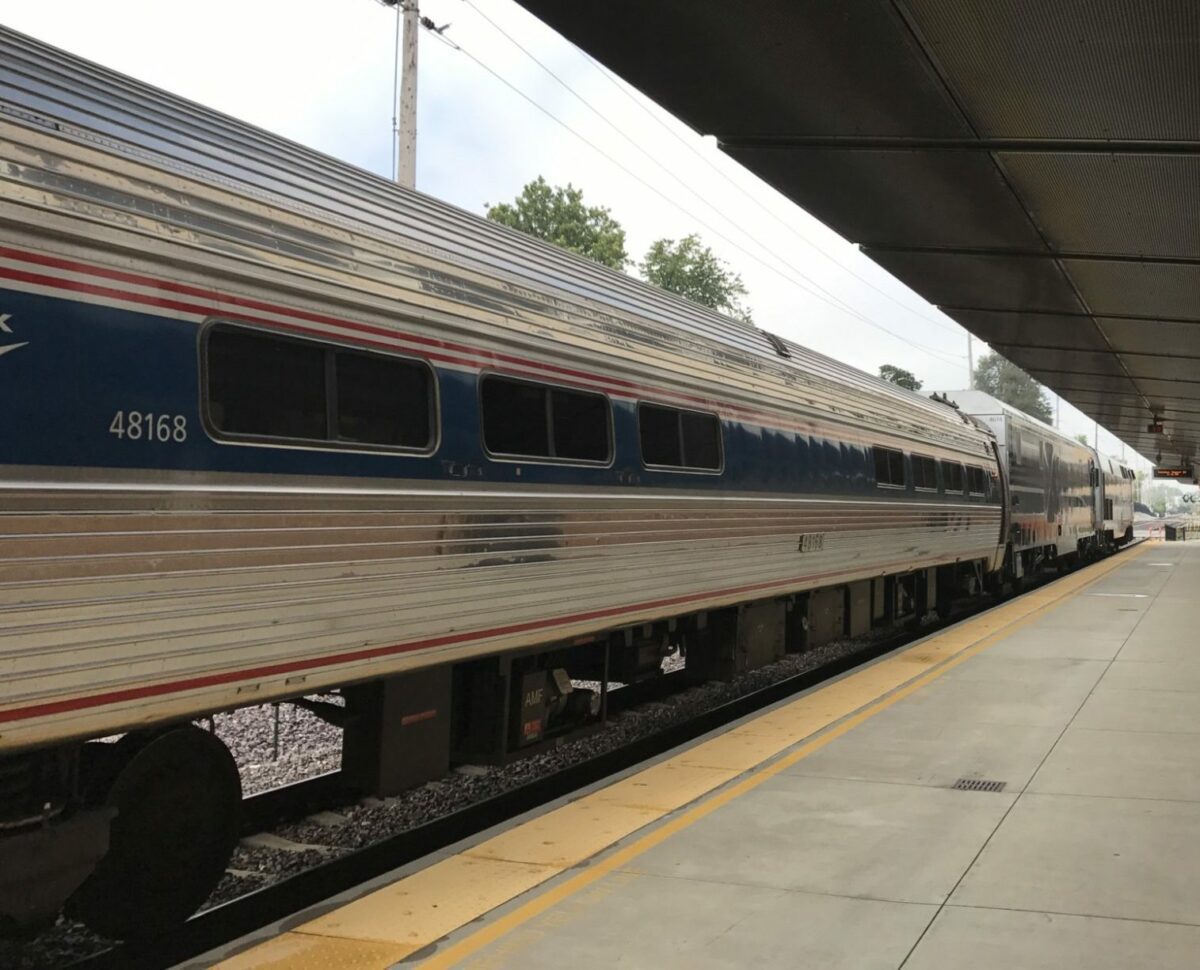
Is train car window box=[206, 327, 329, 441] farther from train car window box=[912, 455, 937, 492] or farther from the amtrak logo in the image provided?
train car window box=[912, 455, 937, 492]

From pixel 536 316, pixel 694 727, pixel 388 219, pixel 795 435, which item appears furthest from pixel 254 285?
pixel 795 435

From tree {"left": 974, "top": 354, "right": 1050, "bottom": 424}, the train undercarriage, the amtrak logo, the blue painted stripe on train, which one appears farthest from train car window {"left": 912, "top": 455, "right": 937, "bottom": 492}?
tree {"left": 974, "top": 354, "right": 1050, "bottom": 424}

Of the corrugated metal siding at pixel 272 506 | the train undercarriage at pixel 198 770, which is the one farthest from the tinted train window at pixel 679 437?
the train undercarriage at pixel 198 770

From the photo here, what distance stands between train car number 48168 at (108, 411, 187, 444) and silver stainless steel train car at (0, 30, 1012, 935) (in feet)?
Result: 0.04

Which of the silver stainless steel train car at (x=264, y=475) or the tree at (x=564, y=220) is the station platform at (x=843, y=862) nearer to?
the silver stainless steel train car at (x=264, y=475)

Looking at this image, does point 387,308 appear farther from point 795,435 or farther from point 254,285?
point 795,435

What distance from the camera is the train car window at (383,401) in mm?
4992

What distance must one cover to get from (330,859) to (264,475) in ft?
7.74

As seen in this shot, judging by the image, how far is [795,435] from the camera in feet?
33.7

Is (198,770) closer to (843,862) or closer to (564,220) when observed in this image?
(843,862)

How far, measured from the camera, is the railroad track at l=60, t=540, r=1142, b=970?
4504 mm

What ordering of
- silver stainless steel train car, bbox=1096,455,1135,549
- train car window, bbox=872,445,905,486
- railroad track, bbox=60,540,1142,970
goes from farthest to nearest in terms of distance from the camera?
silver stainless steel train car, bbox=1096,455,1135,549 → train car window, bbox=872,445,905,486 → railroad track, bbox=60,540,1142,970

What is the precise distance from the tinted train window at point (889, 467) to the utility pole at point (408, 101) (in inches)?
330

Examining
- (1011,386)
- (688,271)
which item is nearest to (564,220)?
(688,271)
